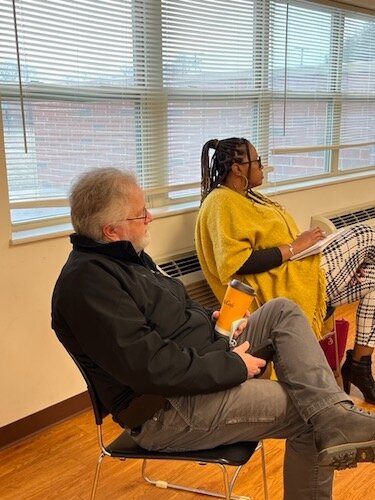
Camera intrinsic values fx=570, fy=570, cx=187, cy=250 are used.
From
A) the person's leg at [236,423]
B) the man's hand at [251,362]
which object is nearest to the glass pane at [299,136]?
the man's hand at [251,362]

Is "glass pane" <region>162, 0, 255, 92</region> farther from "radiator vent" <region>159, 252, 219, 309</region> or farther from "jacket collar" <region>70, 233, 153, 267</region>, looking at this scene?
"jacket collar" <region>70, 233, 153, 267</region>

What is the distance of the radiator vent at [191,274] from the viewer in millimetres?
2734

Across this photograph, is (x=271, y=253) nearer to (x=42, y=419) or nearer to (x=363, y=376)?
(x=363, y=376)

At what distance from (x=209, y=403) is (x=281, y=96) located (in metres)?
2.48

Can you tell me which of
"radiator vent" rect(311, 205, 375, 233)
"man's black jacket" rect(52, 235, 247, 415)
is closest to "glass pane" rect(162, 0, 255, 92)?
"radiator vent" rect(311, 205, 375, 233)

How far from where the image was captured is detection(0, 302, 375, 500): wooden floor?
196 cm

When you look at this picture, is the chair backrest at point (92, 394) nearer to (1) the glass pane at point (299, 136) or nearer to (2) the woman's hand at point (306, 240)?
(2) the woman's hand at point (306, 240)

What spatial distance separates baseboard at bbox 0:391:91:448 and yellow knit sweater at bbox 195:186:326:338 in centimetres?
78

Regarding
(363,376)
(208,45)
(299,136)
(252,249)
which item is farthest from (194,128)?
(363,376)

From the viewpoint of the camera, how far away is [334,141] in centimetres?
405

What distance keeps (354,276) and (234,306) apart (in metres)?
1.14

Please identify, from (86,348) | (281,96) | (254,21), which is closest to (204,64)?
(254,21)

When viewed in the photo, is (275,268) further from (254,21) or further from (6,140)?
(254,21)

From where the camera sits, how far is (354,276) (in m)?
2.58
